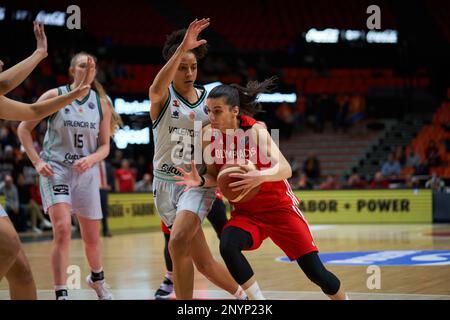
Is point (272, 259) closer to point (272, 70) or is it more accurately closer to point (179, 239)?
point (179, 239)

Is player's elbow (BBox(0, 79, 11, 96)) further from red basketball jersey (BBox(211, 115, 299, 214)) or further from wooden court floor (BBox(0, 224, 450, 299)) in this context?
wooden court floor (BBox(0, 224, 450, 299))

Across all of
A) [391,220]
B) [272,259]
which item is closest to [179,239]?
[272,259]

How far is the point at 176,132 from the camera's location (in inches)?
216

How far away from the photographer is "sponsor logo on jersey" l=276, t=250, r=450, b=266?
8.77 meters

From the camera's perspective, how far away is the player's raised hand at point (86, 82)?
14.3ft

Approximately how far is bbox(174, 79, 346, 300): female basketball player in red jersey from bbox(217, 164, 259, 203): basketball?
0.16ft

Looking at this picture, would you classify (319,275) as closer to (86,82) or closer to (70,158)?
(86,82)

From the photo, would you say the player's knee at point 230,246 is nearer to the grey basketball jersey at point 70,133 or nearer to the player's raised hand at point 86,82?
the player's raised hand at point 86,82

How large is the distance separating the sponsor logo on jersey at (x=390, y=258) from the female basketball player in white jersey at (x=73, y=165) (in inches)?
142

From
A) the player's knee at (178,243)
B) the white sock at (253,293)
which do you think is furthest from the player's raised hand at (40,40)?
the white sock at (253,293)

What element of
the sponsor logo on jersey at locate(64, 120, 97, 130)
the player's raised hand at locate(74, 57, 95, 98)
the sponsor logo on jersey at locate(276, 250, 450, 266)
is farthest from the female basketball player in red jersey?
the sponsor logo on jersey at locate(276, 250, 450, 266)

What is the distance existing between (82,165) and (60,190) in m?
0.26

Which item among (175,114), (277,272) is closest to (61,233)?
(175,114)
